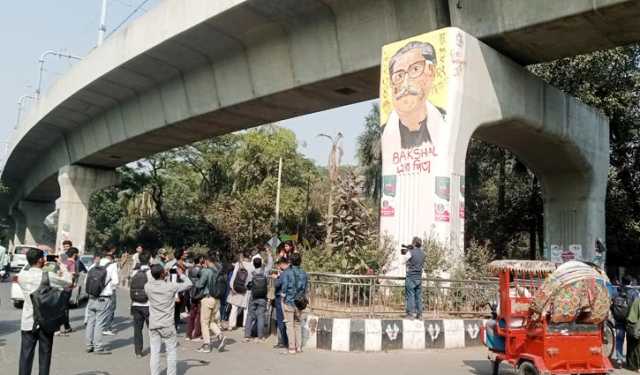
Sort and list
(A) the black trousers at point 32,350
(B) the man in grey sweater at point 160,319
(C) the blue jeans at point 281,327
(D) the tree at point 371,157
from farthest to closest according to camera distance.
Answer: (D) the tree at point 371,157 < (C) the blue jeans at point 281,327 < (B) the man in grey sweater at point 160,319 < (A) the black trousers at point 32,350

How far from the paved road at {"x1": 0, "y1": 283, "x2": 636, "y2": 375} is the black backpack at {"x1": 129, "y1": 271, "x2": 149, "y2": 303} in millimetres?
956

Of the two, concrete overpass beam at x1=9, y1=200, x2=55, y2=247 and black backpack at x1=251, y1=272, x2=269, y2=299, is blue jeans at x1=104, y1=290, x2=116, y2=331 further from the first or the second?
concrete overpass beam at x1=9, y1=200, x2=55, y2=247

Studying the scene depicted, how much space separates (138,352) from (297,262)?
3.12 meters

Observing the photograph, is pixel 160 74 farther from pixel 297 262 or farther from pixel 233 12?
pixel 297 262

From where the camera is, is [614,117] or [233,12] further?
[614,117]

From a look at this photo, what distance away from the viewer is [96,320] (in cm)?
930

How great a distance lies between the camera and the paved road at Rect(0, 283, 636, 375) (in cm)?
794

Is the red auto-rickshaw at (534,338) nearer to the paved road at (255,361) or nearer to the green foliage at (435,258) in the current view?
the paved road at (255,361)

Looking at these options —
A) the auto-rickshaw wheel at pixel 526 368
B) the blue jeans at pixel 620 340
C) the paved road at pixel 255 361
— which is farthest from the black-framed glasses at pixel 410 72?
the auto-rickshaw wheel at pixel 526 368

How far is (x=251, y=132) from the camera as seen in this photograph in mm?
39219

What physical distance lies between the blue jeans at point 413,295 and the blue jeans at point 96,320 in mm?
5498

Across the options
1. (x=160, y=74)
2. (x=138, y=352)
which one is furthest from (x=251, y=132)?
(x=138, y=352)

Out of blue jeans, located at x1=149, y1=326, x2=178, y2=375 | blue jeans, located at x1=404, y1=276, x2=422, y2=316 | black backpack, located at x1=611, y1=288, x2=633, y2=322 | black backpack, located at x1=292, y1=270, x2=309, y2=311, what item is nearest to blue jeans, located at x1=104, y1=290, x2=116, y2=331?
black backpack, located at x1=292, y1=270, x2=309, y2=311

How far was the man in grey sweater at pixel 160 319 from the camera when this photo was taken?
6855 mm
